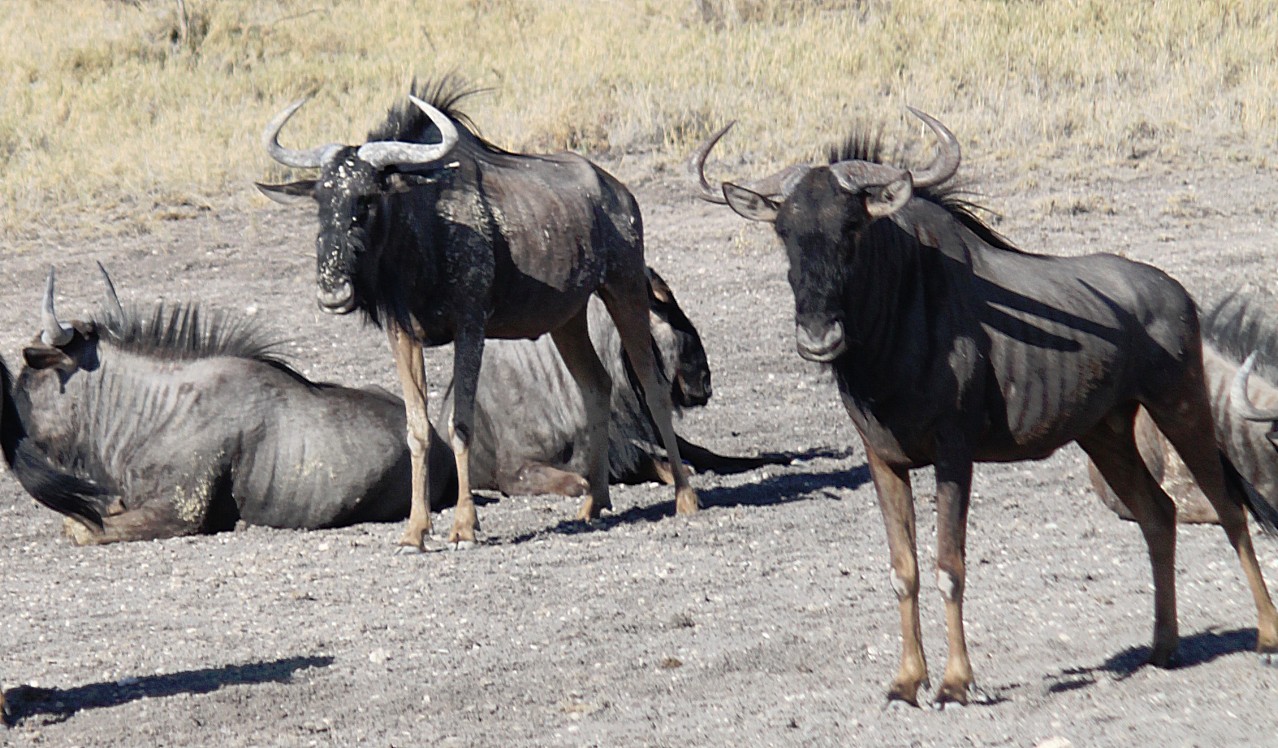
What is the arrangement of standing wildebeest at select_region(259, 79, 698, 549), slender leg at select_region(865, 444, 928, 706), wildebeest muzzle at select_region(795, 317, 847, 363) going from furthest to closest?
standing wildebeest at select_region(259, 79, 698, 549) → slender leg at select_region(865, 444, 928, 706) → wildebeest muzzle at select_region(795, 317, 847, 363)

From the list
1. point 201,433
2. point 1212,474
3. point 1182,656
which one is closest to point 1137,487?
point 1212,474

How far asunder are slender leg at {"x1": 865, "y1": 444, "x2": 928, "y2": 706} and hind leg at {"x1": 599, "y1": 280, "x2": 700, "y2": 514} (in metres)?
3.79

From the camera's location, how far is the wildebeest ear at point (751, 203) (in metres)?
5.25

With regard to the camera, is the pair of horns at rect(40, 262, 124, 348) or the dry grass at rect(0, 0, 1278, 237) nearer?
the pair of horns at rect(40, 262, 124, 348)

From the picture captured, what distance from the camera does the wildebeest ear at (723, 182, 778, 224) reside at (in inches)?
207

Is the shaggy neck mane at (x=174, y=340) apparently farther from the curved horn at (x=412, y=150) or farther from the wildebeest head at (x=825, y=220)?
the wildebeest head at (x=825, y=220)

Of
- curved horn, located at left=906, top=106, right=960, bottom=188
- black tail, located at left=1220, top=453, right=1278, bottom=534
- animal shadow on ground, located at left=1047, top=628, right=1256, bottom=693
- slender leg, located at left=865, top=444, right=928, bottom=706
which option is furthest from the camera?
black tail, located at left=1220, top=453, right=1278, bottom=534

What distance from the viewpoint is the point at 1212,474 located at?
592 cm

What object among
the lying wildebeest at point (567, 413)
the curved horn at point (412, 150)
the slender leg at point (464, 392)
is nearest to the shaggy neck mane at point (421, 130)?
the curved horn at point (412, 150)

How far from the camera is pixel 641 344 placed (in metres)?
9.57

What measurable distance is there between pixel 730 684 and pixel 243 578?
9.24 feet

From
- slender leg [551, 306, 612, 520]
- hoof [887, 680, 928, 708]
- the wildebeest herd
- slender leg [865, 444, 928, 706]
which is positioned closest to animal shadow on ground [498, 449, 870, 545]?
the wildebeest herd

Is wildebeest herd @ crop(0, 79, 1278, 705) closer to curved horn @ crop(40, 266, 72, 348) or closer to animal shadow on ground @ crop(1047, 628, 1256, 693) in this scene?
curved horn @ crop(40, 266, 72, 348)

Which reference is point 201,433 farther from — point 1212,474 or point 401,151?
point 1212,474
